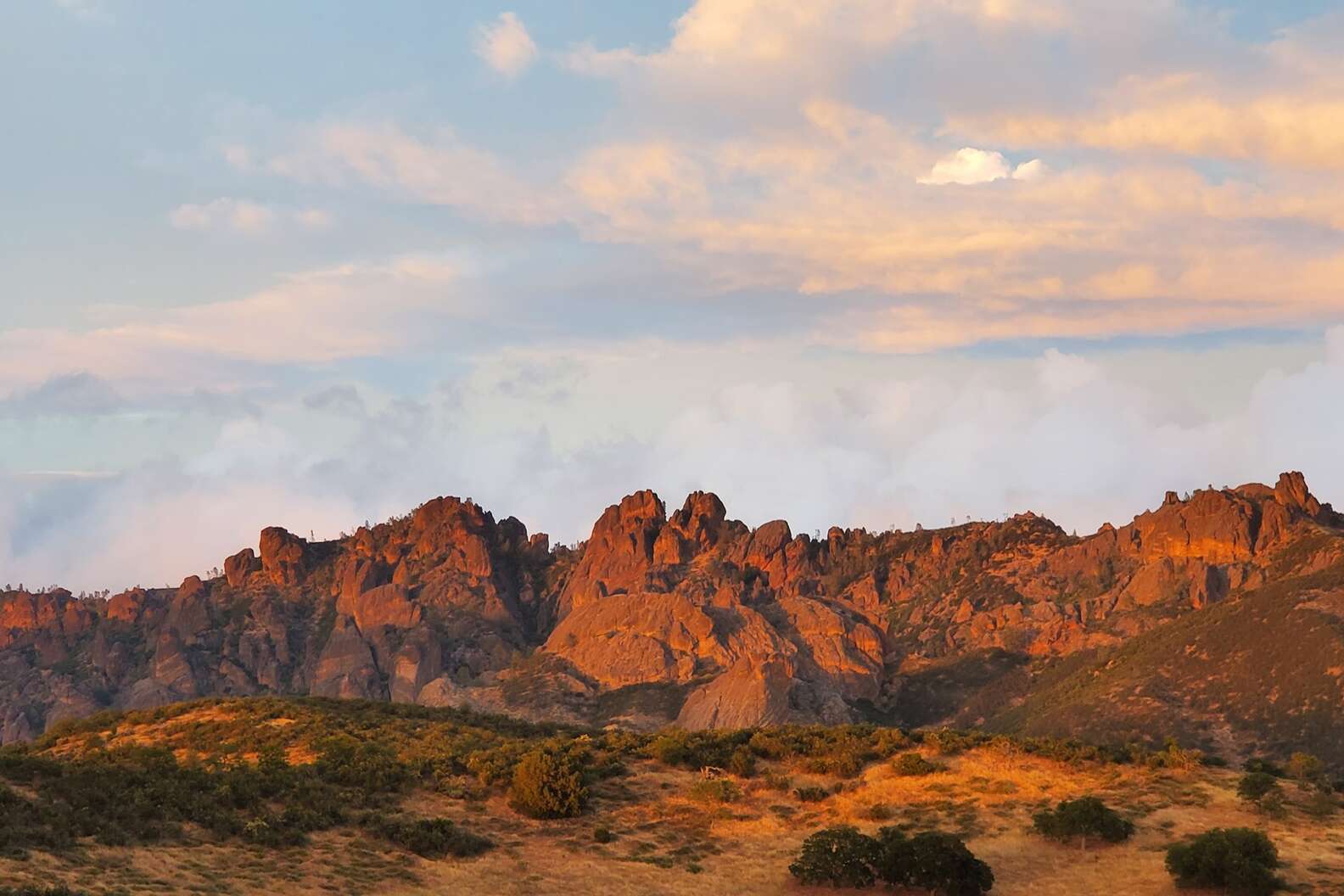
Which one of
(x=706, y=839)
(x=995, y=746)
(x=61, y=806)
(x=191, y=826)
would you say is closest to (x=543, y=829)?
(x=706, y=839)

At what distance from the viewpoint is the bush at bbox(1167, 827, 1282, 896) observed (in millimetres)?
49625

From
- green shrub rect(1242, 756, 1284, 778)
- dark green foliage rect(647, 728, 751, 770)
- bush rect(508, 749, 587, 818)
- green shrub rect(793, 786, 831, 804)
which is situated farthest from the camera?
dark green foliage rect(647, 728, 751, 770)

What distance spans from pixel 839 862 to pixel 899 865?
2.13m

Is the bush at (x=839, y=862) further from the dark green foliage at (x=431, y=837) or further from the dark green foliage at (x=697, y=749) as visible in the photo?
the dark green foliage at (x=697, y=749)

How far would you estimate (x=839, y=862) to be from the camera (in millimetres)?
51656

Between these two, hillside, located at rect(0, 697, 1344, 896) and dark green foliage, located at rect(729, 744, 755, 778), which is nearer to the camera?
hillside, located at rect(0, 697, 1344, 896)

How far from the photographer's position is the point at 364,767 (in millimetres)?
65125

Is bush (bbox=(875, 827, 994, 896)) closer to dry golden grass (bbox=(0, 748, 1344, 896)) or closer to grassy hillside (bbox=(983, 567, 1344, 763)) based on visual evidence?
dry golden grass (bbox=(0, 748, 1344, 896))

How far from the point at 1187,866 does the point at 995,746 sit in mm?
22686

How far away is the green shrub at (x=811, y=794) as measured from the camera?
65.0m

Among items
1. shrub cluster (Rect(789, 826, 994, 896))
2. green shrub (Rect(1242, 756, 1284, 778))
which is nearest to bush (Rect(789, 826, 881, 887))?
shrub cluster (Rect(789, 826, 994, 896))

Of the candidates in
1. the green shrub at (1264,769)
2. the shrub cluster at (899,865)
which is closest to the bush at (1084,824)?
the shrub cluster at (899,865)

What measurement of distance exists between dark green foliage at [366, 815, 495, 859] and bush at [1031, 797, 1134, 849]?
22111 millimetres

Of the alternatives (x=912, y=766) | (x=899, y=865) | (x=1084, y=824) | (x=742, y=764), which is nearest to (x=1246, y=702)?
(x=912, y=766)
